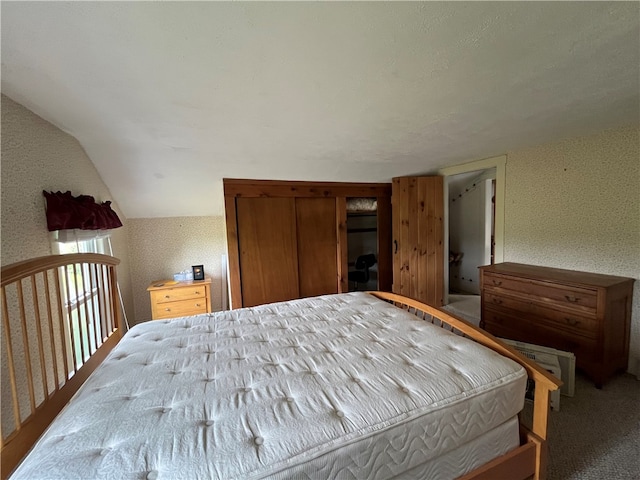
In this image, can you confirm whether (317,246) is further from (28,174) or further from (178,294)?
(28,174)

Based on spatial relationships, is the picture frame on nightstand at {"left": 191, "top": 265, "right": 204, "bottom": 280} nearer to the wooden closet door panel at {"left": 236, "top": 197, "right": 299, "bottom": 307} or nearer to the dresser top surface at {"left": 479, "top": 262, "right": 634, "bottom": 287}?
the wooden closet door panel at {"left": 236, "top": 197, "right": 299, "bottom": 307}

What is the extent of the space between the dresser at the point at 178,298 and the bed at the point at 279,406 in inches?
61.5

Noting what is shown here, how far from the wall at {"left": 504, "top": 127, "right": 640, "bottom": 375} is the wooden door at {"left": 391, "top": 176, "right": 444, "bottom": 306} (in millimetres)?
816

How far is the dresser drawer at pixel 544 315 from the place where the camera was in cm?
198

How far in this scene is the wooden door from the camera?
3529 mm

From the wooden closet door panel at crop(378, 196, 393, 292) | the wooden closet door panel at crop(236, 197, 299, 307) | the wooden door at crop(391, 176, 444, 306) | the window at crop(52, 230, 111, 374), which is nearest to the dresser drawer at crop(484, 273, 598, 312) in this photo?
the wooden door at crop(391, 176, 444, 306)

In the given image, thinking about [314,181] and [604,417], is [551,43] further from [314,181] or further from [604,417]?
[314,181]

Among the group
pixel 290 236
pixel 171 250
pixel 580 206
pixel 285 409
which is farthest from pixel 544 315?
pixel 171 250

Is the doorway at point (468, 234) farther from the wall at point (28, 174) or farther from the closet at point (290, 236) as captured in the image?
the wall at point (28, 174)

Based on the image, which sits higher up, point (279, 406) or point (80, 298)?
point (80, 298)

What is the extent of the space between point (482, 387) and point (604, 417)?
1.46 metres

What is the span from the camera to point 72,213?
1787 mm

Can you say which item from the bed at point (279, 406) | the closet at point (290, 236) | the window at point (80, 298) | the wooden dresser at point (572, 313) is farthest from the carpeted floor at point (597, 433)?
the window at point (80, 298)

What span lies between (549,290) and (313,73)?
2.44 meters
